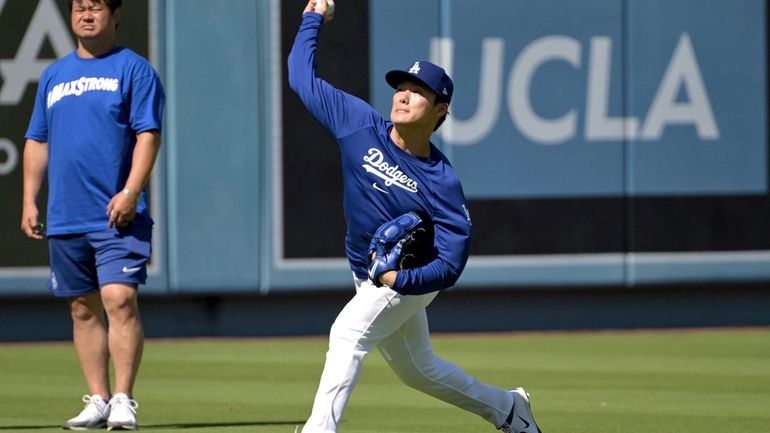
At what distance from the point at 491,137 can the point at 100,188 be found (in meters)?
6.47

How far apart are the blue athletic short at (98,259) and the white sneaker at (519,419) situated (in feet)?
6.32

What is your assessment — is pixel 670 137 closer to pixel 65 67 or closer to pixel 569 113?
pixel 569 113

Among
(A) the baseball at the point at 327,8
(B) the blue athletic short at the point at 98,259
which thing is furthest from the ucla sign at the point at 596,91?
(A) the baseball at the point at 327,8

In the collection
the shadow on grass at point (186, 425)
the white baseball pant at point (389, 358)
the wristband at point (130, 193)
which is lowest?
the shadow on grass at point (186, 425)

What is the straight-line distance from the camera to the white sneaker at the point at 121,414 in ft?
24.4

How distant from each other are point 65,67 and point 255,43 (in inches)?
222

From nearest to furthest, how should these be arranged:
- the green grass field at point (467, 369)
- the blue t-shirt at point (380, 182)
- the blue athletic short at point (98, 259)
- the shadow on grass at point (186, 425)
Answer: the blue t-shirt at point (380, 182) → the blue athletic short at point (98, 259) → the shadow on grass at point (186, 425) → the green grass field at point (467, 369)

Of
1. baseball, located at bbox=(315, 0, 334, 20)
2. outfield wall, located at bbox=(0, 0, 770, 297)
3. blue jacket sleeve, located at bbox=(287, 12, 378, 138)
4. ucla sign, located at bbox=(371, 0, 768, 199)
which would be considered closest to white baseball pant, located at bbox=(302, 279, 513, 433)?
blue jacket sleeve, located at bbox=(287, 12, 378, 138)

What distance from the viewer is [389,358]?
6.75 metres

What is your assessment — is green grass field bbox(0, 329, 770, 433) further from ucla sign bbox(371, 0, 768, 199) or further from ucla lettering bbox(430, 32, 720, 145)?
ucla lettering bbox(430, 32, 720, 145)

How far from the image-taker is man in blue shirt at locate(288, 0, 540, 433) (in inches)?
244

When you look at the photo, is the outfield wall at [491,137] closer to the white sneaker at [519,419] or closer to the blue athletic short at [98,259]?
the blue athletic short at [98,259]

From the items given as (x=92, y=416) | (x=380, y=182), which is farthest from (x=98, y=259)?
(x=380, y=182)

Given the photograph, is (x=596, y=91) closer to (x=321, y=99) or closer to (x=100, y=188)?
(x=100, y=188)
